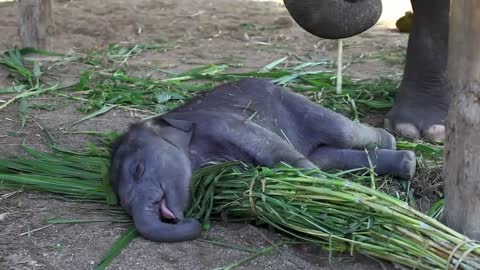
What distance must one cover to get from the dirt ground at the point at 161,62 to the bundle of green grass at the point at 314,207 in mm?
53

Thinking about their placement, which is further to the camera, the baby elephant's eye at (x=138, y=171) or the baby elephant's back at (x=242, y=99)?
the baby elephant's back at (x=242, y=99)

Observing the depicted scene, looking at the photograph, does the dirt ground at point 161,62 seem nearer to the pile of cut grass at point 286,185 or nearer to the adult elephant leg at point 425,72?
the pile of cut grass at point 286,185

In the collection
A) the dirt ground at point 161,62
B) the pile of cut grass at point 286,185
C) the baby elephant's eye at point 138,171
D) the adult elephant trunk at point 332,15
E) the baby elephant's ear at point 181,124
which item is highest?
the adult elephant trunk at point 332,15

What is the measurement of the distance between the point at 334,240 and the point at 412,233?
0.22 metres

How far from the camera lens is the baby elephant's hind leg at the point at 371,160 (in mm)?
2814

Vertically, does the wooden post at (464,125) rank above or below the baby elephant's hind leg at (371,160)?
above

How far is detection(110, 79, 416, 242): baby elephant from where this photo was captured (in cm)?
252

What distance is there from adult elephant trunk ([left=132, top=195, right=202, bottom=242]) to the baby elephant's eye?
13 centimetres

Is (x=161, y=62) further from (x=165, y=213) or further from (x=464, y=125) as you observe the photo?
(x=464, y=125)

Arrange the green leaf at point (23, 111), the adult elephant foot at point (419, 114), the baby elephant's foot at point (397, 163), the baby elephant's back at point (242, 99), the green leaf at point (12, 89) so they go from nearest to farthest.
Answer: the baby elephant's foot at point (397, 163) → the baby elephant's back at point (242, 99) → the adult elephant foot at point (419, 114) → the green leaf at point (23, 111) → the green leaf at point (12, 89)

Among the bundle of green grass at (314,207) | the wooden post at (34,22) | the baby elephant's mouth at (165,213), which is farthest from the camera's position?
the wooden post at (34,22)

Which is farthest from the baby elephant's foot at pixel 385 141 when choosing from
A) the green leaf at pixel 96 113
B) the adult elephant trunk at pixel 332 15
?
the green leaf at pixel 96 113

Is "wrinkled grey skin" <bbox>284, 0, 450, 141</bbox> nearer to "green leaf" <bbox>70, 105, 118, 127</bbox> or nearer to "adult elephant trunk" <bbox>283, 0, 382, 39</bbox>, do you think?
"adult elephant trunk" <bbox>283, 0, 382, 39</bbox>

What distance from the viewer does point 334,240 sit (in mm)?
2314
